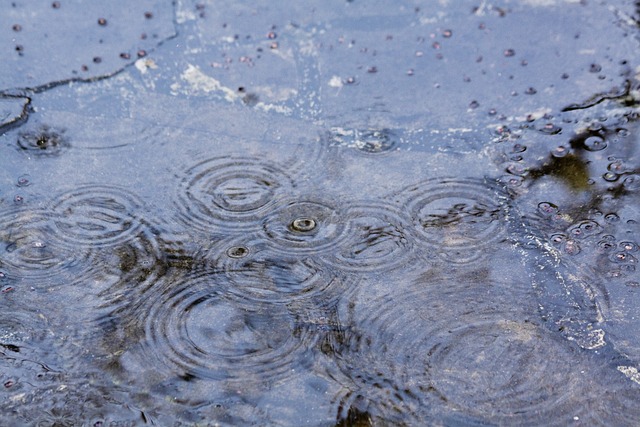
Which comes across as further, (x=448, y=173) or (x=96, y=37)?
(x=96, y=37)

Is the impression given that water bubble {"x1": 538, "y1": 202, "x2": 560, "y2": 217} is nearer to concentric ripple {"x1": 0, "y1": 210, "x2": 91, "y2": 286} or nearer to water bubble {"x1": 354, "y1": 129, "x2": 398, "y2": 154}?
water bubble {"x1": 354, "y1": 129, "x2": 398, "y2": 154}

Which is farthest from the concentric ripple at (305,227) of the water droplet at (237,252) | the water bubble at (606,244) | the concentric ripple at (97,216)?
the water bubble at (606,244)

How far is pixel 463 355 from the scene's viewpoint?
254cm

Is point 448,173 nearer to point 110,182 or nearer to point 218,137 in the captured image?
point 218,137

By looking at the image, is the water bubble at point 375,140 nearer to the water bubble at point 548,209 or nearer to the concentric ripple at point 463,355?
the water bubble at point 548,209

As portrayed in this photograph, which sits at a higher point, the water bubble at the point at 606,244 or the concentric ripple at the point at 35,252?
the water bubble at the point at 606,244

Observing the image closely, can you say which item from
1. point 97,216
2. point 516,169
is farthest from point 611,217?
point 97,216

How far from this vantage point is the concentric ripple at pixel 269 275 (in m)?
2.76

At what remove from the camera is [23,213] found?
3080 mm

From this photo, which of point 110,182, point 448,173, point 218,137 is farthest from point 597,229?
point 110,182

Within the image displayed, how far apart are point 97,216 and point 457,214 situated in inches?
57.6

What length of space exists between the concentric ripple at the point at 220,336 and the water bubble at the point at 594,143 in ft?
5.35

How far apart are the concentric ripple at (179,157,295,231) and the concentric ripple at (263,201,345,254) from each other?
0.07 meters

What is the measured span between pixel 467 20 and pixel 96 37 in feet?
6.44
